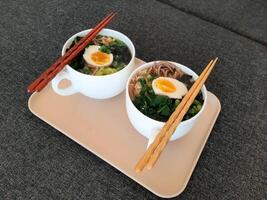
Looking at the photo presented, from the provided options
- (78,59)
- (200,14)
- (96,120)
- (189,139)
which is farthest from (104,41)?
(200,14)

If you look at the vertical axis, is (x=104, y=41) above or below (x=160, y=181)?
above

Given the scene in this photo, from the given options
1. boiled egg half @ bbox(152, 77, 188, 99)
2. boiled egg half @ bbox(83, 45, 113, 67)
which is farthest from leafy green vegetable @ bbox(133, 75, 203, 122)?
boiled egg half @ bbox(83, 45, 113, 67)

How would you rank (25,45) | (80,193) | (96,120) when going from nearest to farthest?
(80,193) < (96,120) < (25,45)

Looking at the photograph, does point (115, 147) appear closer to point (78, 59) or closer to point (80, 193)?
point (80, 193)

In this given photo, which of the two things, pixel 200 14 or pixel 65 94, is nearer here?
pixel 65 94

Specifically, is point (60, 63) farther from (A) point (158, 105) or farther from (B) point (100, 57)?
(A) point (158, 105)

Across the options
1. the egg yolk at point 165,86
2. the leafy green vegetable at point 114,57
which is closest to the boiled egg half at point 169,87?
the egg yolk at point 165,86

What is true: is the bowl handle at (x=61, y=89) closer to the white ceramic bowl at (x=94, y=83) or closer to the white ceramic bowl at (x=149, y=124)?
the white ceramic bowl at (x=94, y=83)
